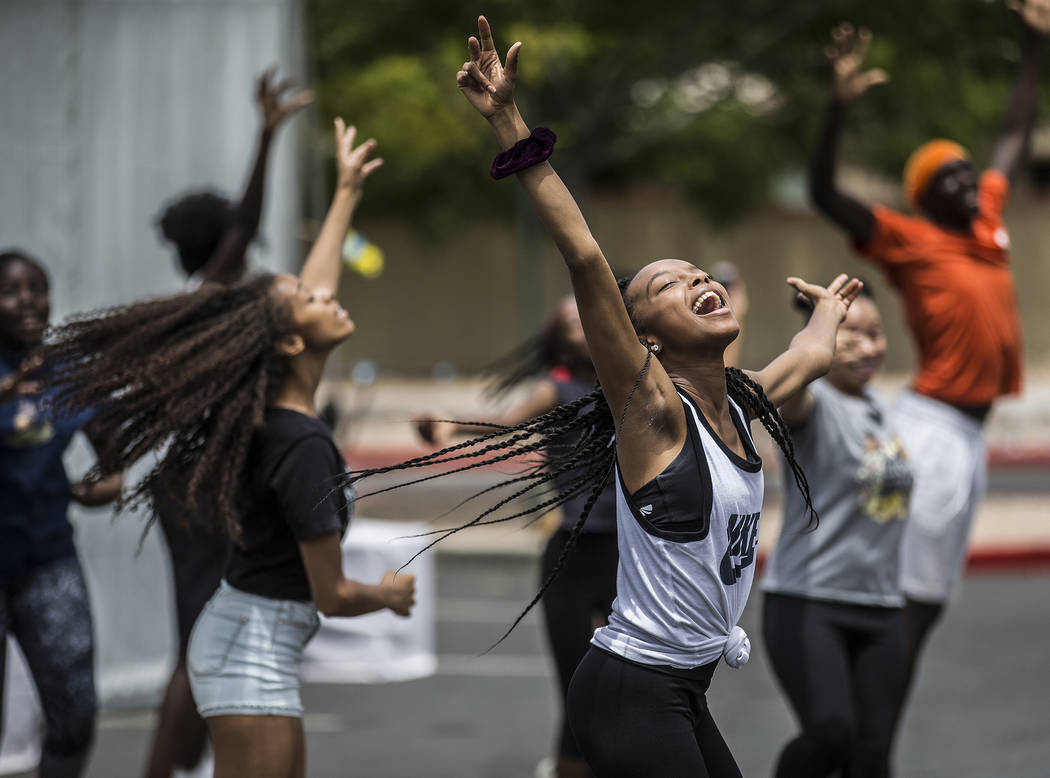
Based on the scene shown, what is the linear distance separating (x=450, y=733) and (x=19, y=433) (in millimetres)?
2630

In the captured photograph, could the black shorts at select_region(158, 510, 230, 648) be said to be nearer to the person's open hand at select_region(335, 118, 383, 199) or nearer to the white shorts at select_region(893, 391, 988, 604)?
the person's open hand at select_region(335, 118, 383, 199)

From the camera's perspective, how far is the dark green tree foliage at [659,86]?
14.0 m

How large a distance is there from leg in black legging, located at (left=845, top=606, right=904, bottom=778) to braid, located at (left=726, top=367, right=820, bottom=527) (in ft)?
3.81

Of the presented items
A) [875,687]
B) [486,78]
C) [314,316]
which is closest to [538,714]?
[875,687]

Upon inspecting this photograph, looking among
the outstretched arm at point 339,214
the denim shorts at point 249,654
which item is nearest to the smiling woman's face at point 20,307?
the outstretched arm at point 339,214

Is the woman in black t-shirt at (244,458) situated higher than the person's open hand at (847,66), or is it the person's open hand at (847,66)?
the person's open hand at (847,66)

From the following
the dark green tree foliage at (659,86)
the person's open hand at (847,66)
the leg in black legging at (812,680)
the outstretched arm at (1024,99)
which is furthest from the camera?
the dark green tree foliage at (659,86)

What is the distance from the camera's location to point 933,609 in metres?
5.38

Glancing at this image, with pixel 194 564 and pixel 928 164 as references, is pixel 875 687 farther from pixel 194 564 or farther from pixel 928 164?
pixel 194 564

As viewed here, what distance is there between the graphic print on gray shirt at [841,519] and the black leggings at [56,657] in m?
2.10

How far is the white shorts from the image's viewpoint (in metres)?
5.33

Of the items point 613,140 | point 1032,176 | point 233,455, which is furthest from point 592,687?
point 1032,176

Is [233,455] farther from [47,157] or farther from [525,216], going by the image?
[525,216]

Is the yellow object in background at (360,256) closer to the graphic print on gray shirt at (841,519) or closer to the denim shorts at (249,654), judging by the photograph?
the graphic print on gray shirt at (841,519)
